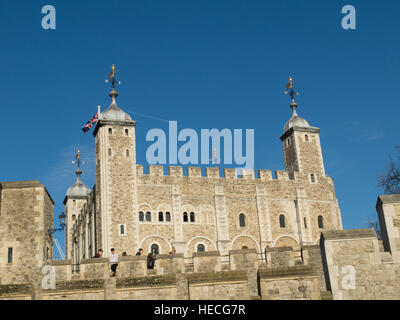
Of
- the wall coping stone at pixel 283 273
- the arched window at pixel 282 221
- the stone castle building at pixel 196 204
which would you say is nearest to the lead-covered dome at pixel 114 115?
the stone castle building at pixel 196 204

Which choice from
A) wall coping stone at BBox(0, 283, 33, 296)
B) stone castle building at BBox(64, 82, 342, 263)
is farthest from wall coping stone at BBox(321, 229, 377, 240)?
stone castle building at BBox(64, 82, 342, 263)

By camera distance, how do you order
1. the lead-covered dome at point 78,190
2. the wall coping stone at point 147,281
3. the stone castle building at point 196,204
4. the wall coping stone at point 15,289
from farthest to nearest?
the lead-covered dome at point 78,190
the stone castle building at point 196,204
the wall coping stone at point 147,281
the wall coping stone at point 15,289

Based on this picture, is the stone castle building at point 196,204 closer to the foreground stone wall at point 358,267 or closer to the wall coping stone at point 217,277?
the wall coping stone at point 217,277

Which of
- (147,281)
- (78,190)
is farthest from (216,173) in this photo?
(147,281)

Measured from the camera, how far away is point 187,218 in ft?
140

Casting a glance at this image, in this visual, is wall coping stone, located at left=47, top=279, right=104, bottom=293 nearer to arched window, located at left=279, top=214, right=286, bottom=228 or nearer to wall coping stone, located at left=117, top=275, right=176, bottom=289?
wall coping stone, located at left=117, top=275, right=176, bottom=289

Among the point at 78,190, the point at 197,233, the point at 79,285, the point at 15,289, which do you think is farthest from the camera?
the point at 78,190

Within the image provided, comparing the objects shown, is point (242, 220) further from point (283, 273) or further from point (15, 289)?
point (15, 289)

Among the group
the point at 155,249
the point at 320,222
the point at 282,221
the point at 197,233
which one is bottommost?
the point at 155,249

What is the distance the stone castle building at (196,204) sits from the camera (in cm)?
4053

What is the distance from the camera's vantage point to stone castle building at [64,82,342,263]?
40.5 meters

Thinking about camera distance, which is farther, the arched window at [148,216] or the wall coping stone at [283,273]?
the arched window at [148,216]

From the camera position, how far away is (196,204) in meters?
43.2
